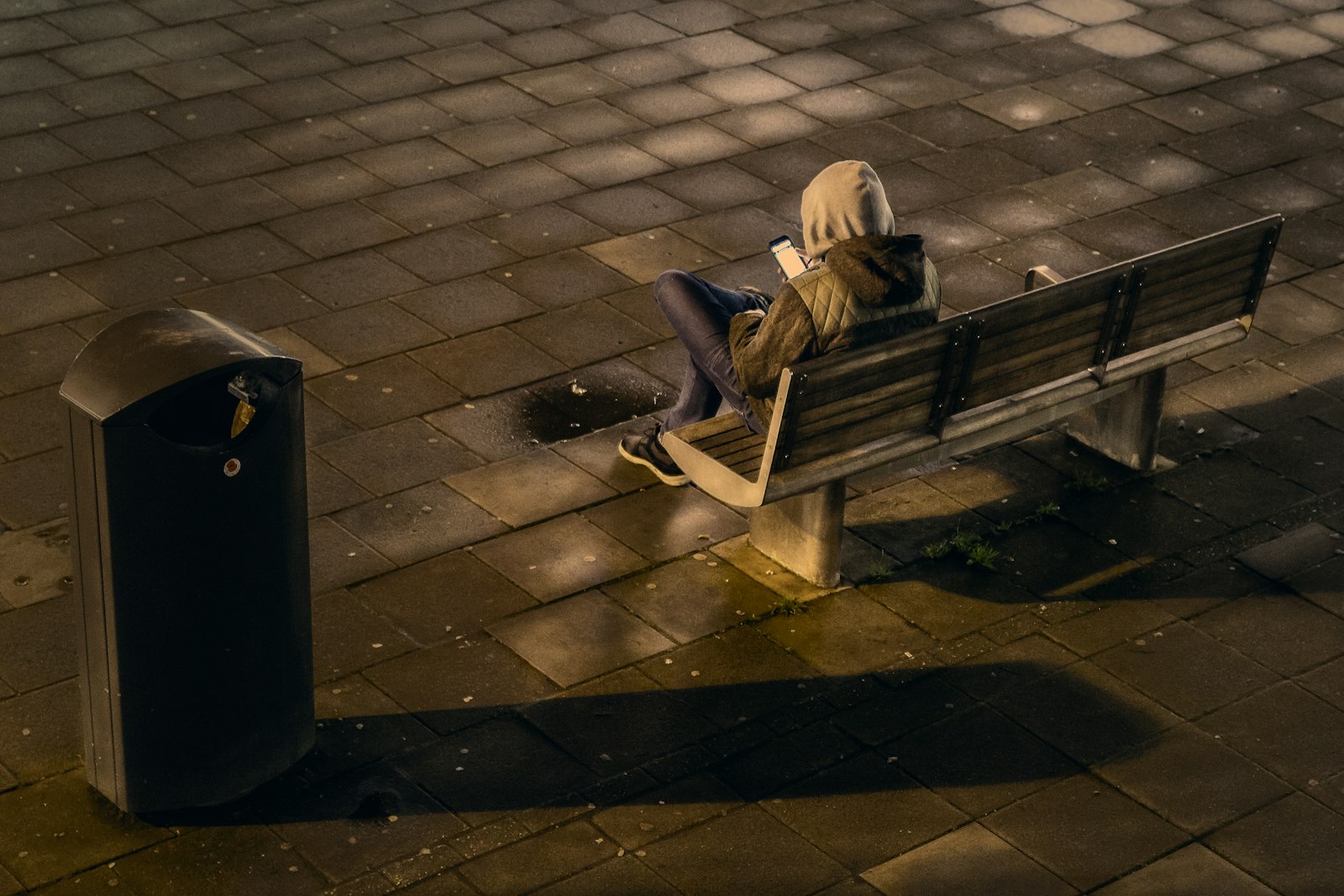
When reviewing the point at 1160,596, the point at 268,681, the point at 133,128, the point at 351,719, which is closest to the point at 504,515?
the point at 351,719

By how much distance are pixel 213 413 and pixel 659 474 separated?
8.35ft

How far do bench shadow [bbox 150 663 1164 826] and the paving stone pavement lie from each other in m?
0.02

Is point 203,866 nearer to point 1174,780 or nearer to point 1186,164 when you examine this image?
point 1174,780

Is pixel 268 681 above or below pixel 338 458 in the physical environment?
above

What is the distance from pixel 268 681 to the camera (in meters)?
5.50

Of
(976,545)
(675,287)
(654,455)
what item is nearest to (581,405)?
(654,455)

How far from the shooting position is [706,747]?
236 inches

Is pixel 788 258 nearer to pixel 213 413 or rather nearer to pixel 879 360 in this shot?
pixel 879 360

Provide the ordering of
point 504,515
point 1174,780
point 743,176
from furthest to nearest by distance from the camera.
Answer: point 743,176 < point 504,515 < point 1174,780

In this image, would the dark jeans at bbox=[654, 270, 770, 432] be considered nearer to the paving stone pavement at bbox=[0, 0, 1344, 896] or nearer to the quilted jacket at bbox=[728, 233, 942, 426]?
the quilted jacket at bbox=[728, 233, 942, 426]

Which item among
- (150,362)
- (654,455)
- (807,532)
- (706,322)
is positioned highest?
(150,362)

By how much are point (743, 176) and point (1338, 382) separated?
10.8ft

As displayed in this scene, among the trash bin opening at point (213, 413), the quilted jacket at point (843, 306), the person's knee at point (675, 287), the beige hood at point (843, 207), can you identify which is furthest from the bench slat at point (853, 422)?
the trash bin opening at point (213, 413)

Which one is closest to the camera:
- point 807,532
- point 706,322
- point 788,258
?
point 788,258
